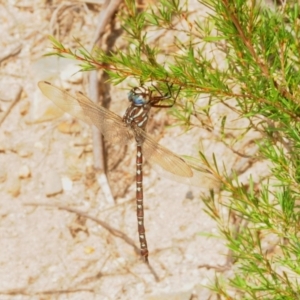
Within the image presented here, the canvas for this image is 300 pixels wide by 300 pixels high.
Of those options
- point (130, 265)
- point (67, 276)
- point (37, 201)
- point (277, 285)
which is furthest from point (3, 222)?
point (277, 285)

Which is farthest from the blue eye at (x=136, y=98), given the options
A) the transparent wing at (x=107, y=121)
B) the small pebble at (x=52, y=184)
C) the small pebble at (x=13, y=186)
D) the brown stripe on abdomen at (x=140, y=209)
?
the small pebble at (x=13, y=186)

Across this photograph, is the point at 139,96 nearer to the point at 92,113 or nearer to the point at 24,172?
the point at 92,113

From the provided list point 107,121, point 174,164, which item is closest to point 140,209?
point 174,164

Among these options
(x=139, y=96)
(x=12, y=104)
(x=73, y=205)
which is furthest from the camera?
(x=12, y=104)

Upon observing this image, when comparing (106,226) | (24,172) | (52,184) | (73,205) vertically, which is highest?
(24,172)

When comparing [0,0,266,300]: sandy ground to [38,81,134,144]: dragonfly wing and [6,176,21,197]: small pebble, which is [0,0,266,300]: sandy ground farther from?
[38,81,134,144]: dragonfly wing

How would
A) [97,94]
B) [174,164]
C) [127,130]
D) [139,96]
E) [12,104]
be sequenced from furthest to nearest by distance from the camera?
1. [12,104]
2. [97,94]
3. [127,130]
4. [174,164]
5. [139,96]
